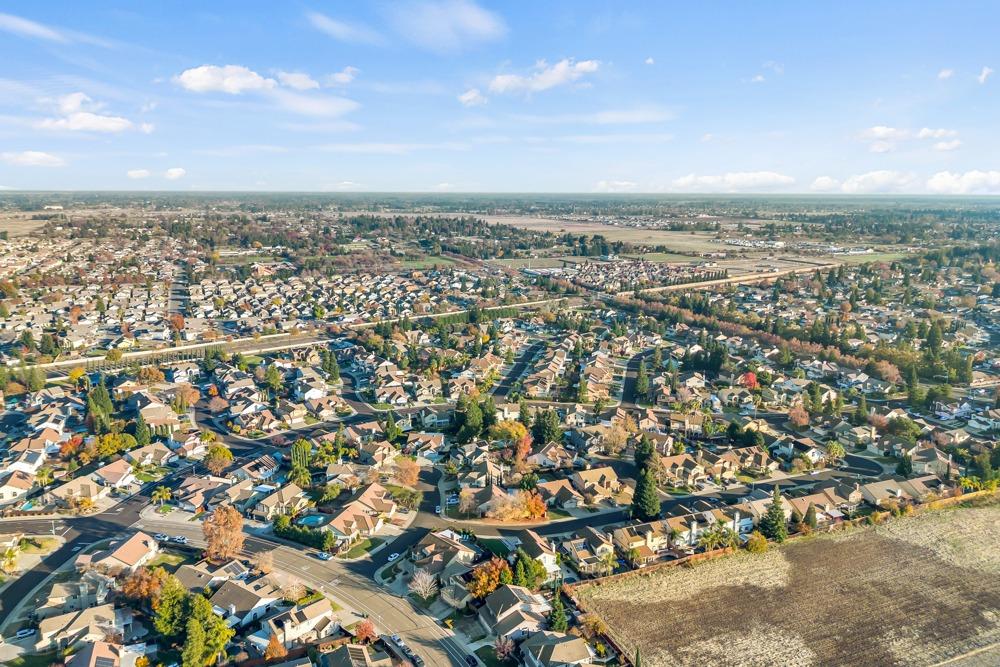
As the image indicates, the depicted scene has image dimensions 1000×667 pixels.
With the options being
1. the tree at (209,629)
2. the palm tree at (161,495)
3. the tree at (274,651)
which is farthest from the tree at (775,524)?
the palm tree at (161,495)

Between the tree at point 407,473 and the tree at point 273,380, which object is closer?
the tree at point 407,473

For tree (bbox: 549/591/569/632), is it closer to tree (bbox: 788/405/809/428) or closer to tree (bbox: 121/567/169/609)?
tree (bbox: 121/567/169/609)

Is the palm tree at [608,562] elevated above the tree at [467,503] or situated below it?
below

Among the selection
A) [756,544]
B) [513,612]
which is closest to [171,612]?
[513,612]

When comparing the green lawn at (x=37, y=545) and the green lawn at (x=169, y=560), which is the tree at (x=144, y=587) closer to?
the green lawn at (x=169, y=560)

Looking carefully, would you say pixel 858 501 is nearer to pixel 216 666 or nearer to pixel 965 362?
pixel 965 362

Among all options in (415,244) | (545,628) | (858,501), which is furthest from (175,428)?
A: (415,244)
